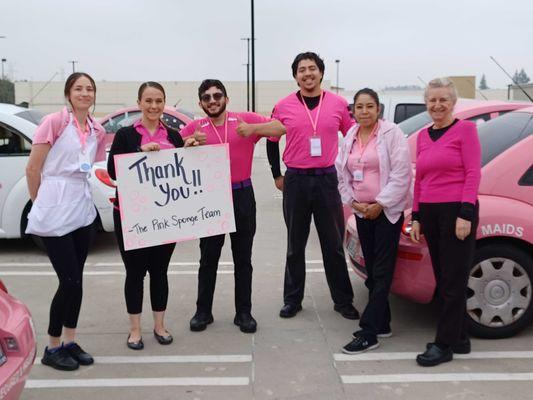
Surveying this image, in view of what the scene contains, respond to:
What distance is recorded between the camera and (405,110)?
10.7 m

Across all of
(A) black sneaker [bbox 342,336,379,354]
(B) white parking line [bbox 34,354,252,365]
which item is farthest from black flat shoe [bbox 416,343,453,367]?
(B) white parking line [bbox 34,354,252,365]

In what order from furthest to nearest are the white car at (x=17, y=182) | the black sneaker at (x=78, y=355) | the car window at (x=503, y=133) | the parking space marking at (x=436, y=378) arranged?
the white car at (x=17, y=182)
the car window at (x=503, y=133)
the black sneaker at (x=78, y=355)
the parking space marking at (x=436, y=378)

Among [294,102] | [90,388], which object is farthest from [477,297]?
[90,388]

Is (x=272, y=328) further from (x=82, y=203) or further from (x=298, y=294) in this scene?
(x=82, y=203)

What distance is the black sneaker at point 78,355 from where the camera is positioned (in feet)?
12.8

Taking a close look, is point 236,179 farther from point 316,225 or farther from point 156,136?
point 316,225

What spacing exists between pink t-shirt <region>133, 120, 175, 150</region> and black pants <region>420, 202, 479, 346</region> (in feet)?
6.02

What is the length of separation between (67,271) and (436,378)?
2.47 m

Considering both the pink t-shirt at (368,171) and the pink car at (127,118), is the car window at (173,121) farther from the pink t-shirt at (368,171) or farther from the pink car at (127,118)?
the pink t-shirt at (368,171)

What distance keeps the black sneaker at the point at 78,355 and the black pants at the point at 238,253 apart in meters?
1.00

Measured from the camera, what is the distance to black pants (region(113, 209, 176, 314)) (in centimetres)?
408

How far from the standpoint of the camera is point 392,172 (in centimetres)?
404

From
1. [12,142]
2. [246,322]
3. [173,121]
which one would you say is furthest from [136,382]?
[173,121]

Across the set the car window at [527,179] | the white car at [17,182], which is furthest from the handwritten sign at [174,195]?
the white car at [17,182]
